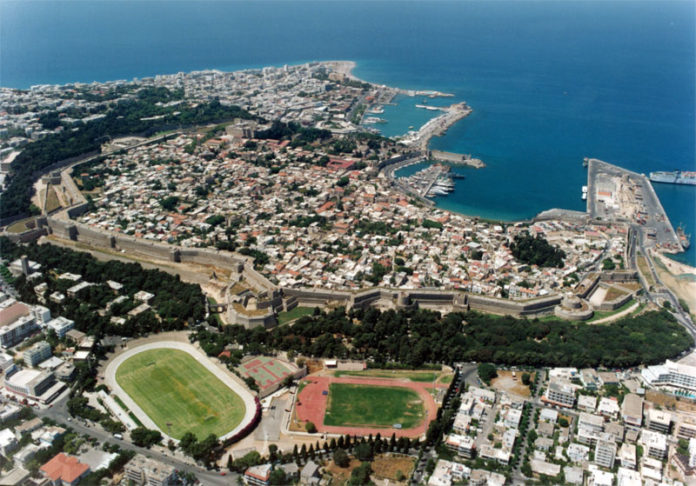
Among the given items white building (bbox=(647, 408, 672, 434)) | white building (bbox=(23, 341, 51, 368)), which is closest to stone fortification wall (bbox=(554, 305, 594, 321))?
white building (bbox=(647, 408, 672, 434))

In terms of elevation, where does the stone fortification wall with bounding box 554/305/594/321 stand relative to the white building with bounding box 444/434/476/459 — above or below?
below

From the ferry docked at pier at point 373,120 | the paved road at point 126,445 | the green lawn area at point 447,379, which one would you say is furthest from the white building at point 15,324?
the ferry docked at pier at point 373,120

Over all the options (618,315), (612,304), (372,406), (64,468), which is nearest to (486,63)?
(612,304)

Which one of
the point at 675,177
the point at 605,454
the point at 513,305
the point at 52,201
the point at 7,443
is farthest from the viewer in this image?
the point at 675,177

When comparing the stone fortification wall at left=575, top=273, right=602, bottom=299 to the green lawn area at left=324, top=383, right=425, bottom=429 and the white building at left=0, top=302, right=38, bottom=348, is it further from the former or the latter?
the white building at left=0, top=302, right=38, bottom=348

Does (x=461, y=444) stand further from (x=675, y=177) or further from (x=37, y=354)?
(x=675, y=177)

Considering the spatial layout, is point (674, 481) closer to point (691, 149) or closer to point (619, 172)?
point (619, 172)

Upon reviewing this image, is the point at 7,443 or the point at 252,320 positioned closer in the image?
the point at 7,443
